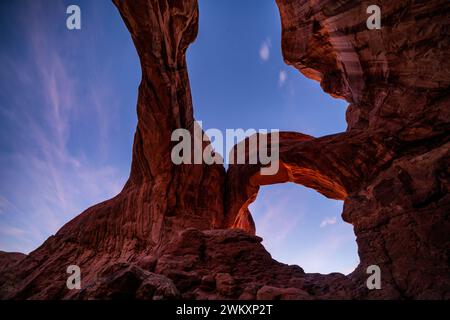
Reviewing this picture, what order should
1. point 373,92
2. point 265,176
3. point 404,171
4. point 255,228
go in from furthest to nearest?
point 255,228 < point 265,176 < point 373,92 < point 404,171

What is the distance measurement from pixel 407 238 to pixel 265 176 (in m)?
10.0

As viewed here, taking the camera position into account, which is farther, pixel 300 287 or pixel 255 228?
pixel 255 228

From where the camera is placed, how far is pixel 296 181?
17.5 metres

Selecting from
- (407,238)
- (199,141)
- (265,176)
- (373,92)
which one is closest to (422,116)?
(373,92)

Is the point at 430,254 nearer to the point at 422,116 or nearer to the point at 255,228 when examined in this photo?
the point at 422,116

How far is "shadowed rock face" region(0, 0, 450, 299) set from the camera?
22.5ft

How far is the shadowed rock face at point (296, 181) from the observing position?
271 inches

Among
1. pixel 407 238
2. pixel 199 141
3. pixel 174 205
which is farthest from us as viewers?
pixel 199 141

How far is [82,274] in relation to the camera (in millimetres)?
11219

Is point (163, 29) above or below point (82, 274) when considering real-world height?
above

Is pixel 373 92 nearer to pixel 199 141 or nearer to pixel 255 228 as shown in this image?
pixel 199 141
